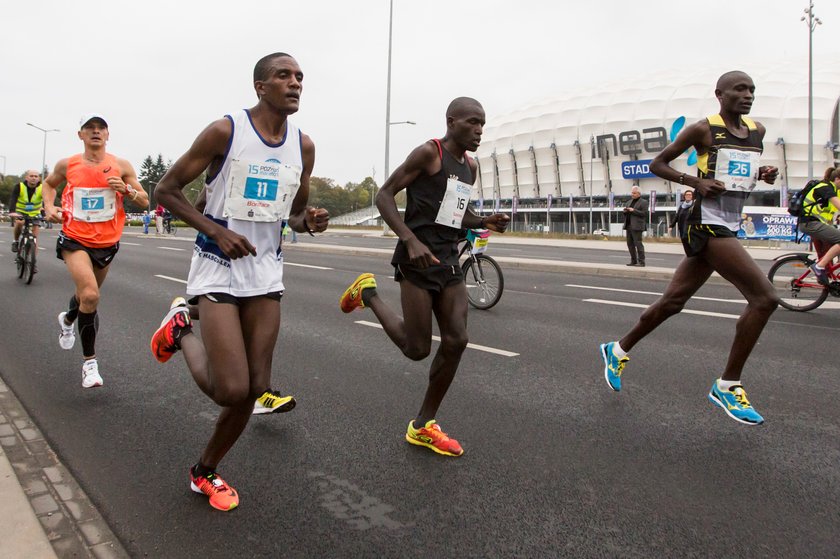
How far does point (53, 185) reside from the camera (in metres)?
5.79

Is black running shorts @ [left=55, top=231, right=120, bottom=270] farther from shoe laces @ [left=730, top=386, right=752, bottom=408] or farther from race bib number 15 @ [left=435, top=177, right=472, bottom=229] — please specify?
shoe laces @ [left=730, top=386, right=752, bottom=408]

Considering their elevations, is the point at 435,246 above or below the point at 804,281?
above

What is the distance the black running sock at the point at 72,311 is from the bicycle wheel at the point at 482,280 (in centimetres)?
516

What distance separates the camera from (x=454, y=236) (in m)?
3.75

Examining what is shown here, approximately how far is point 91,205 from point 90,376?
1329 millimetres

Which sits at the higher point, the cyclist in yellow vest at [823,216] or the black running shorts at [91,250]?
the cyclist in yellow vest at [823,216]

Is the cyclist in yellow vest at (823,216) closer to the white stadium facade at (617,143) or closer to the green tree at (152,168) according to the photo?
the white stadium facade at (617,143)

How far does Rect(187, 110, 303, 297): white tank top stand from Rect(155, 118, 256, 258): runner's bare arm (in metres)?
0.06

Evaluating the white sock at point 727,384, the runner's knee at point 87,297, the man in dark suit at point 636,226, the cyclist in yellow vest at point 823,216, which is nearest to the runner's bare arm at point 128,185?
the runner's knee at point 87,297

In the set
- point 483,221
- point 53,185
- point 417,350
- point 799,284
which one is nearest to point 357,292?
point 417,350

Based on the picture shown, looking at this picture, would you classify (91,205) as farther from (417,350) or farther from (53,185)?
(417,350)

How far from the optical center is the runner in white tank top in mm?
2826

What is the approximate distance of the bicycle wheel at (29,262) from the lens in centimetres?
1130

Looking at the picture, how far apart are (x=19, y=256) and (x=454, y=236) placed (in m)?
10.7
